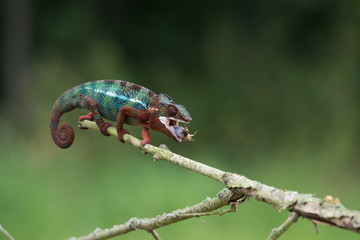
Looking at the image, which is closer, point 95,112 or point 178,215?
point 178,215

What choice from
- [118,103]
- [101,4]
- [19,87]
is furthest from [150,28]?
[118,103]

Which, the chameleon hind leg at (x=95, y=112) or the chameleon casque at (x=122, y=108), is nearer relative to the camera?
the chameleon casque at (x=122, y=108)

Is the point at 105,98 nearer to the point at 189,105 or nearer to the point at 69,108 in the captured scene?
the point at 69,108

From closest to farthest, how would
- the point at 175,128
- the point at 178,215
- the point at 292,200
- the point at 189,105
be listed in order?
the point at 292,200, the point at 178,215, the point at 175,128, the point at 189,105

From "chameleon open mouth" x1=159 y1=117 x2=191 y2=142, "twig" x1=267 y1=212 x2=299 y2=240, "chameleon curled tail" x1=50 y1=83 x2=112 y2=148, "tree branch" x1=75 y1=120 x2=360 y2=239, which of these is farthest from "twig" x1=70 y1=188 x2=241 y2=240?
"chameleon curled tail" x1=50 y1=83 x2=112 y2=148

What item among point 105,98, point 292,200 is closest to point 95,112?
point 105,98

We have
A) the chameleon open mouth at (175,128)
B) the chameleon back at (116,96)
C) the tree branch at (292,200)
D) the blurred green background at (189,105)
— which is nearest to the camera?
the tree branch at (292,200)

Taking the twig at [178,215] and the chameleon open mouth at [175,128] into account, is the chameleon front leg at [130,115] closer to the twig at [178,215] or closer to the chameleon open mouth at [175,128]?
the chameleon open mouth at [175,128]

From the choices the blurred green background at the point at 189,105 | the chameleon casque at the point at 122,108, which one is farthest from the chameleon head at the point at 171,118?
the blurred green background at the point at 189,105
